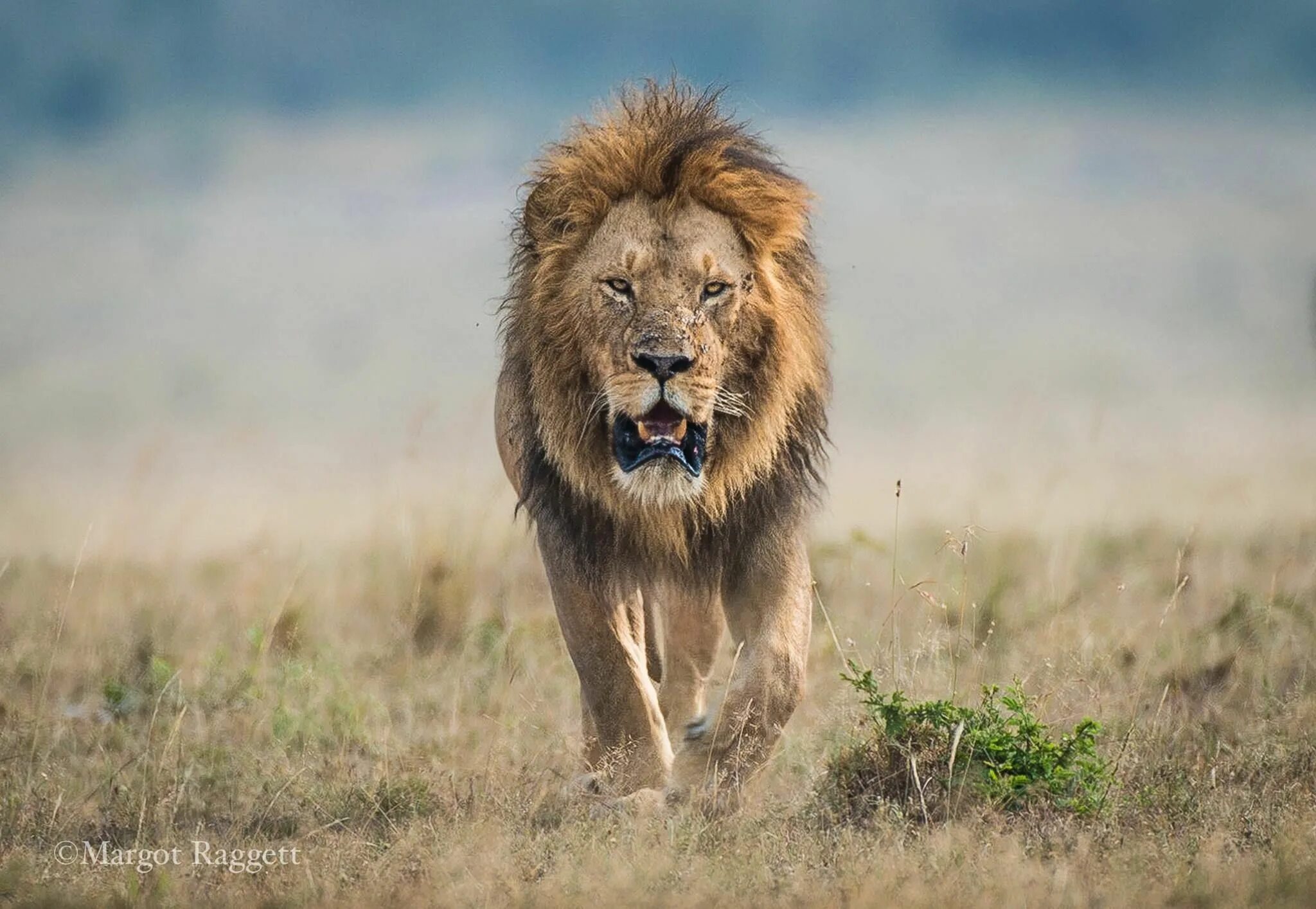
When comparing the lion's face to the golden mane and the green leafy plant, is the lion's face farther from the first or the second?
the green leafy plant

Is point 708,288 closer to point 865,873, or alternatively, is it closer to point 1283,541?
point 865,873

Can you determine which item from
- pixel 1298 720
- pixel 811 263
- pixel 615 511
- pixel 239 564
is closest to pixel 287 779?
pixel 615 511

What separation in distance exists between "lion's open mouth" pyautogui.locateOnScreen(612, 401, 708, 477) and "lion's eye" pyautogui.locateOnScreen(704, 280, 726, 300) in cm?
37

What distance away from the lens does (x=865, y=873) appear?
4.01m

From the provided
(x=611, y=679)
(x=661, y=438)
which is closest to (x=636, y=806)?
(x=611, y=679)

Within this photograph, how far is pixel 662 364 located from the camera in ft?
14.8

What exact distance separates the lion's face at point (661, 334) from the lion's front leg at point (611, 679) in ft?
1.64

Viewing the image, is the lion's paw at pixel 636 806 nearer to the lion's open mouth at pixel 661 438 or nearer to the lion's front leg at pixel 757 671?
the lion's front leg at pixel 757 671

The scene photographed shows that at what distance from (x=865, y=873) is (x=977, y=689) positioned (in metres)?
2.60

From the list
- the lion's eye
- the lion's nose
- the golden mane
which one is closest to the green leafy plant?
the golden mane

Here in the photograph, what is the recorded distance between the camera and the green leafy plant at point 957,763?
4633mm

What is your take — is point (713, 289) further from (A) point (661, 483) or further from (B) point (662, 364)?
(A) point (661, 483)

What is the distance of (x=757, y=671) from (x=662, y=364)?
1024 mm

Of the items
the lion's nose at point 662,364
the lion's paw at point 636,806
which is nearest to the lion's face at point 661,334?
the lion's nose at point 662,364
